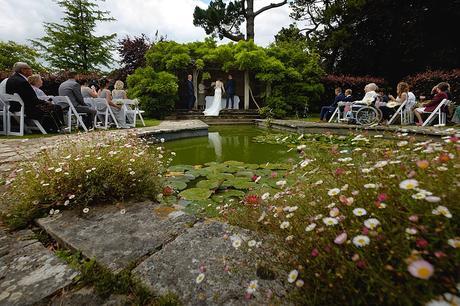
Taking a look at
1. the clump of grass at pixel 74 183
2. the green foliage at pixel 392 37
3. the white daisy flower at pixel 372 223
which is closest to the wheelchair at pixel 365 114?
the clump of grass at pixel 74 183

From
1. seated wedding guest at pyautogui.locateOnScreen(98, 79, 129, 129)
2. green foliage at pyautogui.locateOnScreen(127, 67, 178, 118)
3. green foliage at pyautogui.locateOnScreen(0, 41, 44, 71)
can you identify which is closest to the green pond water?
seated wedding guest at pyautogui.locateOnScreen(98, 79, 129, 129)

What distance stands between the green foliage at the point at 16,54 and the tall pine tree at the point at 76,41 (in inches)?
92.2

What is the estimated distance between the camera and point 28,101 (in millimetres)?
5086

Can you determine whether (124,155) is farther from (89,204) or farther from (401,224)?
(401,224)

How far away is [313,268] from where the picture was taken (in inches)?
36.3

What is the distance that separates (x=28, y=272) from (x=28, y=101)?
5.11 metres

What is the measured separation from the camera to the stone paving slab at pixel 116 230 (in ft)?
4.16

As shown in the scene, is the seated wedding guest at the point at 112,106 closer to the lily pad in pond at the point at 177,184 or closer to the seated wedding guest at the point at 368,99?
the lily pad in pond at the point at 177,184

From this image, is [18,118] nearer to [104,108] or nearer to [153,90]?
[104,108]

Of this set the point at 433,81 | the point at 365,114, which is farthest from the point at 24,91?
the point at 433,81

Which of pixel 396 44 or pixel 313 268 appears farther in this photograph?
pixel 396 44

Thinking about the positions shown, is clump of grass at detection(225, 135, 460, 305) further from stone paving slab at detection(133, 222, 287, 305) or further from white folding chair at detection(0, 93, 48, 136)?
white folding chair at detection(0, 93, 48, 136)

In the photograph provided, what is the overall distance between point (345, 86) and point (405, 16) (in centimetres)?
585

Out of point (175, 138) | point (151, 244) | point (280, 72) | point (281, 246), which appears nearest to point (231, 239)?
point (281, 246)
